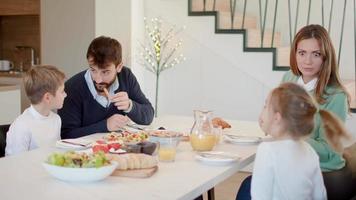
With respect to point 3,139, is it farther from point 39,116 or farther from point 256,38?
point 256,38

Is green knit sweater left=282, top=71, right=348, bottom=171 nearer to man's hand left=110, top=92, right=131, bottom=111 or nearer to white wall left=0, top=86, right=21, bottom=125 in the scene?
man's hand left=110, top=92, right=131, bottom=111

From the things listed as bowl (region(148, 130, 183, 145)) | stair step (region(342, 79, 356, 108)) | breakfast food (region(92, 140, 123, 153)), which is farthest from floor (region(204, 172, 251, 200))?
breakfast food (region(92, 140, 123, 153))

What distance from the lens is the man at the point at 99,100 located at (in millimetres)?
2625

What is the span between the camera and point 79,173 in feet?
5.42

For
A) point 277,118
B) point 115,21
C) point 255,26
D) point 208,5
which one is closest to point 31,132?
point 277,118

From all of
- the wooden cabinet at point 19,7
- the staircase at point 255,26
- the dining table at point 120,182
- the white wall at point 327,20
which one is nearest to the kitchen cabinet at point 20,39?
the wooden cabinet at point 19,7

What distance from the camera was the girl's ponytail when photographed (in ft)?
6.05

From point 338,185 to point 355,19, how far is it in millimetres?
3358

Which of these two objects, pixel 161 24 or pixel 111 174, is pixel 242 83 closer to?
pixel 161 24

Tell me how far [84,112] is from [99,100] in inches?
4.1

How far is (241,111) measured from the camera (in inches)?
201

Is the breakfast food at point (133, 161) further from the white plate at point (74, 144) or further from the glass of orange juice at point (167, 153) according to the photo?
the white plate at point (74, 144)

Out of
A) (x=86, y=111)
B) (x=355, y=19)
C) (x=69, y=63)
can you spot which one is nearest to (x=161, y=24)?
(x=69, y=63)

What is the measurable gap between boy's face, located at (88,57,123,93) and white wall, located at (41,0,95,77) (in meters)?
2.21
